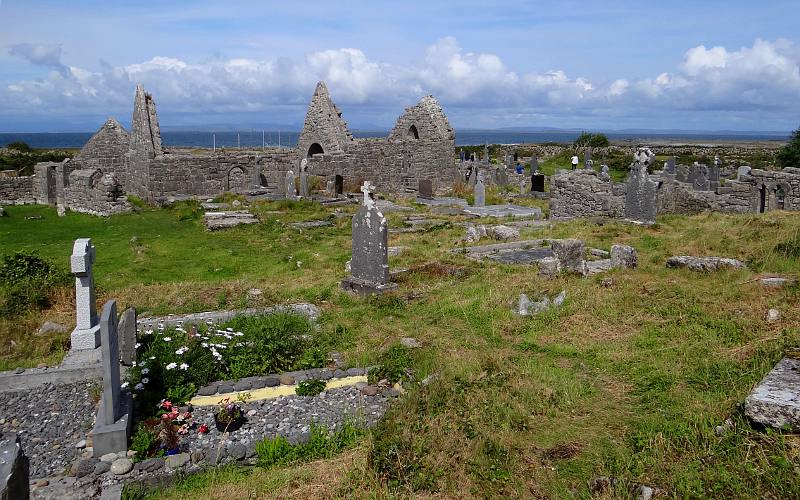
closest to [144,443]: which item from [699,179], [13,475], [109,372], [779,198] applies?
[109,372]

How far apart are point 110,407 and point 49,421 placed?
1161mm

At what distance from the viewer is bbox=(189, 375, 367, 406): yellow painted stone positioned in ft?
22.5

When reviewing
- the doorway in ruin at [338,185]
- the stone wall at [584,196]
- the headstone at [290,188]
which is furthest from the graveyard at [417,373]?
the doorway in ruin at [338,185]

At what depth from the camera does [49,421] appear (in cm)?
647

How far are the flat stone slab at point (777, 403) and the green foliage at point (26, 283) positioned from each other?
31.8 ft

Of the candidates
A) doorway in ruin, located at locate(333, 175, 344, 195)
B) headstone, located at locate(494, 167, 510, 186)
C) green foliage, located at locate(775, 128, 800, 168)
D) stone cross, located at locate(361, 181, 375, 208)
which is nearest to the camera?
stone cross, located at locate(361, 181, 375, 208)

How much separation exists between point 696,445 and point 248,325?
5877 mm

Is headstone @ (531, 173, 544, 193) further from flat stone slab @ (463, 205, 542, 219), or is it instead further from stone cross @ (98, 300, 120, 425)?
stone cross @ (98, 300, 120, 425)

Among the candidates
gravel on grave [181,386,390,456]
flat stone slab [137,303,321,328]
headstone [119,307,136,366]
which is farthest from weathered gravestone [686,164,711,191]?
headstone [119,307,136,366]

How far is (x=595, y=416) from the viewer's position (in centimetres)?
557

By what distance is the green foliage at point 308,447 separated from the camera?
5.61m

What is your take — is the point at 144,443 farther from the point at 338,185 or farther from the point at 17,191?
the point at 17,191

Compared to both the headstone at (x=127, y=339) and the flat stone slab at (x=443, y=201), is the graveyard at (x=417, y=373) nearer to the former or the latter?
the headstone at (x=127, y=339)

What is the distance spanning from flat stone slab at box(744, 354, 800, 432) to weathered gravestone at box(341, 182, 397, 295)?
6.75m
